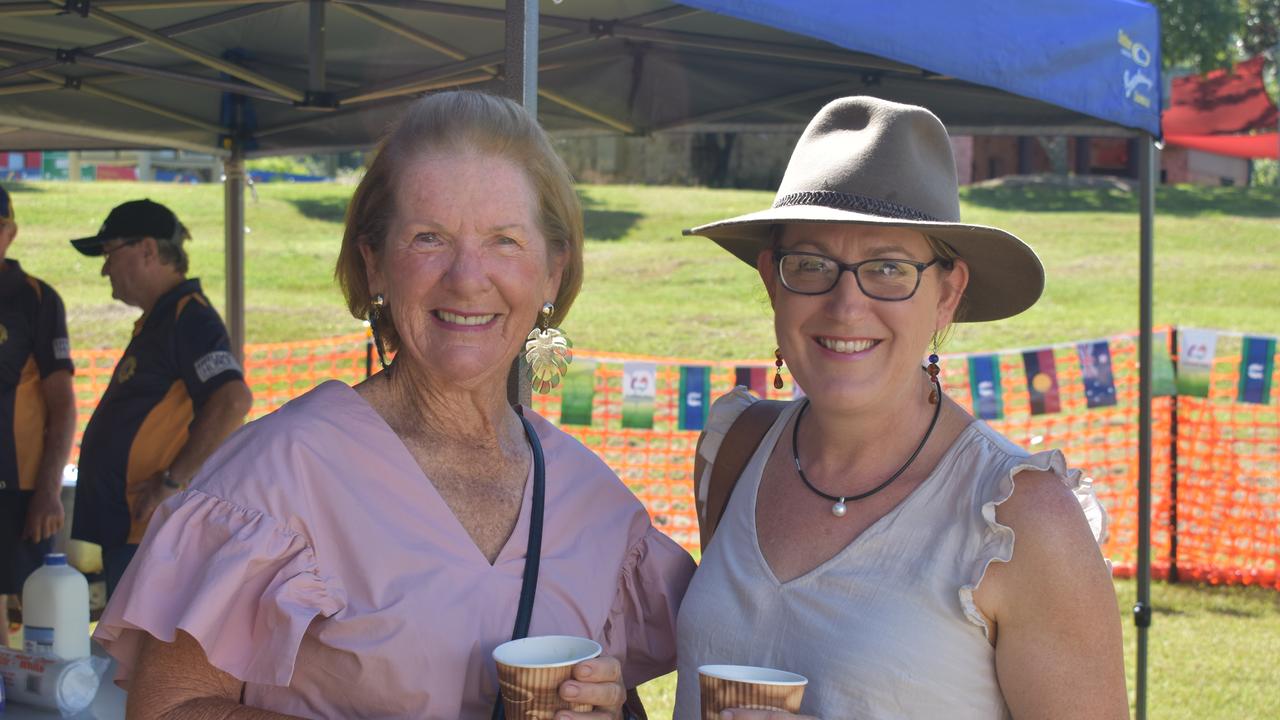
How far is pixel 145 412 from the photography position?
16.6 ft

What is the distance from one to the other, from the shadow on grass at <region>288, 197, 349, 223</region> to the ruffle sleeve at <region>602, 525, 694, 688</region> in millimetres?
20622

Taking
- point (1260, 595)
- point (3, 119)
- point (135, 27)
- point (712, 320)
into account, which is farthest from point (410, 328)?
point (712, 320)

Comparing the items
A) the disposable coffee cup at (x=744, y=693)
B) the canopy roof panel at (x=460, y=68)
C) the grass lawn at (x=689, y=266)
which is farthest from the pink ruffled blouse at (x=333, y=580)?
the grass lawn at (x=689, y=266)

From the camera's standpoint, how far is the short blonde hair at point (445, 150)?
6.52 feet

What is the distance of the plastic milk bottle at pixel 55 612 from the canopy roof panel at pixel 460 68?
6.24 ft

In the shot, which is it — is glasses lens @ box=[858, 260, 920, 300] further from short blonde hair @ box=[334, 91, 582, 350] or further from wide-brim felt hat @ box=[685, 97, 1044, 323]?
short blonde hair @ box=[334, 91, 582, 350]

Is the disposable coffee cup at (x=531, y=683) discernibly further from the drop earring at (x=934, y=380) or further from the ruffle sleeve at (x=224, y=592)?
the drop earring at (x=934, y=380)

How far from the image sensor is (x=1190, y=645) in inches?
278

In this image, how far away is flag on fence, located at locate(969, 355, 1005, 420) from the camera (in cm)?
906

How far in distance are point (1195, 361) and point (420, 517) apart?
7.56m

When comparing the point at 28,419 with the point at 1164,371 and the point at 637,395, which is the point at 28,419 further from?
the point at 1164,371

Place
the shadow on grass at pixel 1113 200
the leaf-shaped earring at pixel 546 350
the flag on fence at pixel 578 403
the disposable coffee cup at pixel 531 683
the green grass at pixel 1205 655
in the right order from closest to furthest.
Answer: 1. the disposable coffee cup at pixel 531 683
2. the leaf-shaped earring at pixel 546 350
3. the green grass at pixel 1205 655
4. the flag on fence at pixel 578 403
5. the shadow on grass at pixel 1113 200

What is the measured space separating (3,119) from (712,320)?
36.8 ft

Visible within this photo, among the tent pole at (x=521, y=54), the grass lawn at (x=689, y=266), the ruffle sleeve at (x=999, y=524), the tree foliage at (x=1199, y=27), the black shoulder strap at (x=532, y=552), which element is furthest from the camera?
the tree foliage at (x=1199, y=27)
